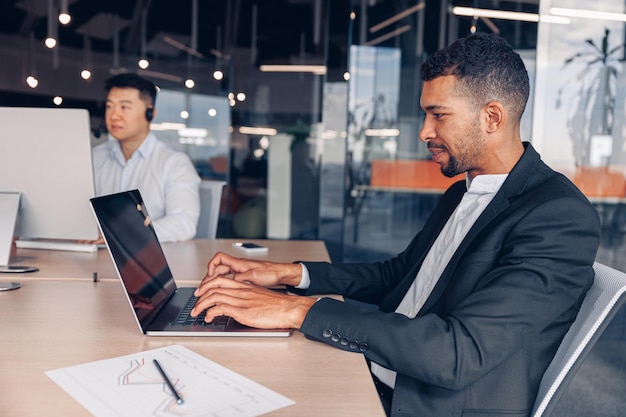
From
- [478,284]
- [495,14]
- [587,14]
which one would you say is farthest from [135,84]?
[587,14]

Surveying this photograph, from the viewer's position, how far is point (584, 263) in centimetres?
123

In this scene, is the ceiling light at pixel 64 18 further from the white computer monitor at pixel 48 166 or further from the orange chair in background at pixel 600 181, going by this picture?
the orange chair in background at pixel 600 181

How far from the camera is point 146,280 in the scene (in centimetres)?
147

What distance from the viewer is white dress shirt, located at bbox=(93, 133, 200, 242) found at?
2.71m

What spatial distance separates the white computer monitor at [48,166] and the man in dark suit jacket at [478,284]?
754 mm

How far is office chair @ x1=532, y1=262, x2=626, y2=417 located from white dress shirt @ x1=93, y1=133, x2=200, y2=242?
69.6 inches

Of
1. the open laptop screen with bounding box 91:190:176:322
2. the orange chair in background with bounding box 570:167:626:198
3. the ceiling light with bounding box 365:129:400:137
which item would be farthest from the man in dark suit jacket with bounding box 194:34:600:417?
the ceiling light with bounding box 365:129:400:137

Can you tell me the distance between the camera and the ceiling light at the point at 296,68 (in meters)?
5.69

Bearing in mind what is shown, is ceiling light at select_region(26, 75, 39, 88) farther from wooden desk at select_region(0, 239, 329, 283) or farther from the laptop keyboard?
the laptop keyboard

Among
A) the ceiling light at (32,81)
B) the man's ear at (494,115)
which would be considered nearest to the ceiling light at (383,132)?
the ceiling light at (32,81)

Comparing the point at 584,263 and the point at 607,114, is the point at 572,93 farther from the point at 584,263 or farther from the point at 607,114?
the point at 584,263

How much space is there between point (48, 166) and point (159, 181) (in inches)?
40.5

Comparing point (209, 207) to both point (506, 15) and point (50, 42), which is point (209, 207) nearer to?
point (506, 15)

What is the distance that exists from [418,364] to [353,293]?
672 millimetres
